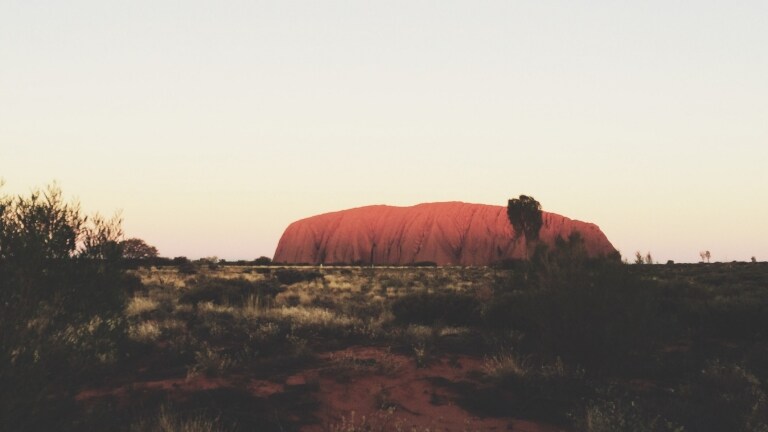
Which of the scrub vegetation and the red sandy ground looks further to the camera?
the red sandy ground

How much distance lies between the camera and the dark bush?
13.2 meters

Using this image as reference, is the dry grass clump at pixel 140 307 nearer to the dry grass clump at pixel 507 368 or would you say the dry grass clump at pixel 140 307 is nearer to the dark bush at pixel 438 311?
the dark bush at pixel 438 311

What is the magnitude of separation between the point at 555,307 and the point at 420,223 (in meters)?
75.5

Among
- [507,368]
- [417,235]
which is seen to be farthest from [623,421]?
[417,235]

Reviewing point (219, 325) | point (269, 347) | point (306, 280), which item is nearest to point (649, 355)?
point (269, 347)

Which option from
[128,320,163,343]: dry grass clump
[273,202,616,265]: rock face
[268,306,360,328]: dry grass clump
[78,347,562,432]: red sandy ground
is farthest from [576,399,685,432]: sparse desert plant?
[273,202,616,265]: rock face

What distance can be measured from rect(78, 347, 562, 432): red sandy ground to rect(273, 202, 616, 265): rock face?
2605 inches

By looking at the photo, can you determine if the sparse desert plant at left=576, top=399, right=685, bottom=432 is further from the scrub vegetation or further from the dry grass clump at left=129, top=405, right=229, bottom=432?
the dry grass clump at left=129, top=405, right=229, bottom=432

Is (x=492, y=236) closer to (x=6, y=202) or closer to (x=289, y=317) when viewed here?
(x=289, y=317)

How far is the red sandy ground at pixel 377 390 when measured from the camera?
6.19 m

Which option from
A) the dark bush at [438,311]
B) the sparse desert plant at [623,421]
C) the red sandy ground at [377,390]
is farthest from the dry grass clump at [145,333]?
the sparse desert plant at [623,421]

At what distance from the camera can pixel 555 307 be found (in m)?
8.66

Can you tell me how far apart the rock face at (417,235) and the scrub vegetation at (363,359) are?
64.1 m

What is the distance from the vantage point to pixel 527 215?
52250 millimetres
